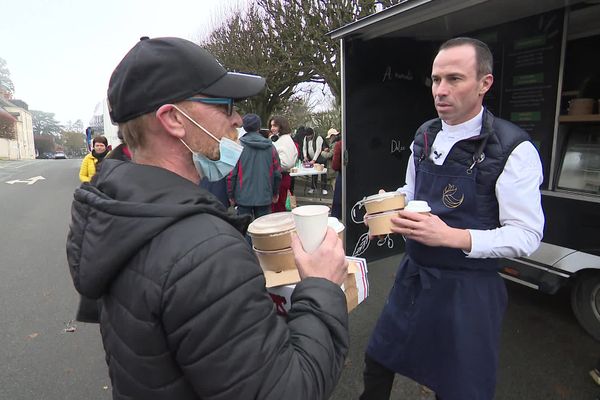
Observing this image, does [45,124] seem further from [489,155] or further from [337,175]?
[489,155]

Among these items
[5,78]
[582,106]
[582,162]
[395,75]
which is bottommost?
[582,162]

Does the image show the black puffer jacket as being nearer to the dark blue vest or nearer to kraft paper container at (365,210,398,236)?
kraft paper container at (365,210,398,236)

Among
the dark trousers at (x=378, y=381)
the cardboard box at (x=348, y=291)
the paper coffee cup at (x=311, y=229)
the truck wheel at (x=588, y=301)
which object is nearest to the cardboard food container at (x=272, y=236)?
the cardboard box at (x=348, y=291)

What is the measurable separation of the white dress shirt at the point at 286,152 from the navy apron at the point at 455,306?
14.0 ft

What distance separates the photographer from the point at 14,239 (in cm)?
700

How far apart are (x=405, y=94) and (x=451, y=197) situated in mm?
2971

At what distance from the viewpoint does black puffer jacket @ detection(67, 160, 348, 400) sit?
2.81ft

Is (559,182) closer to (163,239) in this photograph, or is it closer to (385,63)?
(385,63)

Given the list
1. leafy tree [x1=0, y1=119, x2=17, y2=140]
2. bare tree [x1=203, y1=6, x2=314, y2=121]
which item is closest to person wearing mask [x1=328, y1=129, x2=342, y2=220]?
bare tree [x1=203, y1=6, x2=314, y2=121]

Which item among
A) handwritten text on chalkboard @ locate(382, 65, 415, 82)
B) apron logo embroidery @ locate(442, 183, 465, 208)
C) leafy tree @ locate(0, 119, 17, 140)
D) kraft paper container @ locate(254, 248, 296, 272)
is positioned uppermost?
leafy tree @ locate(0, 119, 17, 140)

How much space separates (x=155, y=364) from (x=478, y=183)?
4.89ft

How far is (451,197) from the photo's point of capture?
1.85 m

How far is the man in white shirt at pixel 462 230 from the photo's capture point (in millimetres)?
1713

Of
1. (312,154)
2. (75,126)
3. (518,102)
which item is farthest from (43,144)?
(518,102)
